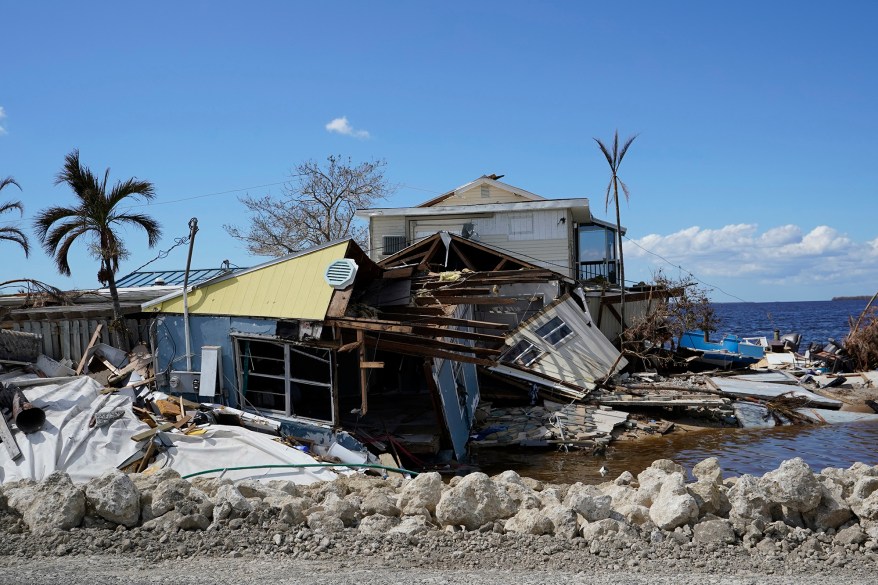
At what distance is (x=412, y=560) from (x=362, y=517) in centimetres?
129

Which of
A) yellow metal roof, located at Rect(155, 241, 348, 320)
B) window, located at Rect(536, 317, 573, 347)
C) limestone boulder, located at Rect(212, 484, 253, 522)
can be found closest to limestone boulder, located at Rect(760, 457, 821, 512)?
limestone boulder, located at Rect(212, 484, 253, 522)

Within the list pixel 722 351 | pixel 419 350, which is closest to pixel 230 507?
pixel 419 350

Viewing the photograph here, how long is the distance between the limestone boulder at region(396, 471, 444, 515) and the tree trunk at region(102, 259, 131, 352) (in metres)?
9.73

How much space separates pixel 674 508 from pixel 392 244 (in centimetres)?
2012

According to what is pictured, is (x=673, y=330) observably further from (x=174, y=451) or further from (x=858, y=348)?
(x=174, y=451)

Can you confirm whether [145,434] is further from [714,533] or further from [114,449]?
[714,533]

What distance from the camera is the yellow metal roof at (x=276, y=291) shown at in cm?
1295

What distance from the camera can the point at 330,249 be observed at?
13.2m

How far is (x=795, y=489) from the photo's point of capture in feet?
24.8

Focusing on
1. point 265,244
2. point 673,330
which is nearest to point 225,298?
point 673,330

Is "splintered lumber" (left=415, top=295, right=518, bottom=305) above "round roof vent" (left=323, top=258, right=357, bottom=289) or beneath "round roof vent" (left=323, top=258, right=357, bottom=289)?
beneath

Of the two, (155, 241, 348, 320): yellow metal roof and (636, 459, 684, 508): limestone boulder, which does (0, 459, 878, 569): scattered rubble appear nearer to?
(636, 459, 684, 508): limestone boulder

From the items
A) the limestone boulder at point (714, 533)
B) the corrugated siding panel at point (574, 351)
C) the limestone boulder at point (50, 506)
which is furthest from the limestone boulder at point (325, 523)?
the corrugated siding panel at point (574, 351)

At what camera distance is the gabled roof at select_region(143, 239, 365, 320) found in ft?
42.5
